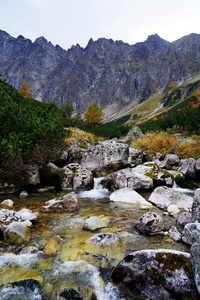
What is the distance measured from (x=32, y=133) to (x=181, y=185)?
33.4 feet

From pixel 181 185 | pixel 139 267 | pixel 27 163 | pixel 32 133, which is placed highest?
pixel 32 133

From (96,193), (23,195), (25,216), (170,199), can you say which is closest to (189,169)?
(170,199)

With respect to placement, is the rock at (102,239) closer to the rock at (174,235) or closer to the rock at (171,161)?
the rock at (174,235)

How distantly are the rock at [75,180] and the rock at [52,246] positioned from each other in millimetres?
6524

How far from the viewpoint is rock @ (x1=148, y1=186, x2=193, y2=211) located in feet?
25.5

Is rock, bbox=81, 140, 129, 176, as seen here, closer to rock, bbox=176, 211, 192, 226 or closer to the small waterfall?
the small waterfall

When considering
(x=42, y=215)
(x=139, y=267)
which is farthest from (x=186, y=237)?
(x=42, y=215)

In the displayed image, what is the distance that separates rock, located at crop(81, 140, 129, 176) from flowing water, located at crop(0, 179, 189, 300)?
6.96 metres

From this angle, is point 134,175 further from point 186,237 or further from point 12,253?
point 12,253

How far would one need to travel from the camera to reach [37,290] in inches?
136

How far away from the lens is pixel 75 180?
1175 centimetres

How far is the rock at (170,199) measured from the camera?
7.76 meters

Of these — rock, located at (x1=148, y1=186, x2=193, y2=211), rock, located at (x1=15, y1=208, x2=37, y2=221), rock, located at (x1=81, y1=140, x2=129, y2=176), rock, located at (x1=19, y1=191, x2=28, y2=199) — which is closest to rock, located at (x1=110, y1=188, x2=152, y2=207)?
rock, located at (x1=148, y1=186, x2=193, y2=211)

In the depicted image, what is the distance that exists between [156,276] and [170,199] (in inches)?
208
